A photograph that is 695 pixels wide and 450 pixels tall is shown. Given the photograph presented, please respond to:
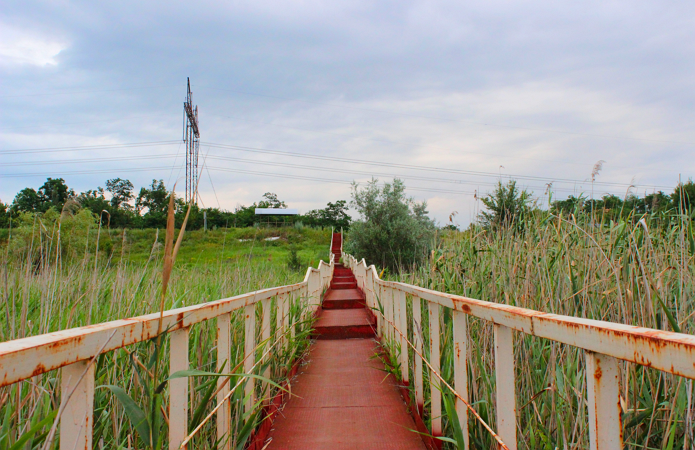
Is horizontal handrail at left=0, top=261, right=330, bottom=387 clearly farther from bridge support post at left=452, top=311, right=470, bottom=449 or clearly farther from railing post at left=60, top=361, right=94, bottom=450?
bridge support post at left=452, top=311, right=470, bottom=449

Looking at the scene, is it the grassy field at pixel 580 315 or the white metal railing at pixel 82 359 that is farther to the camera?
the grassy field at pixel 580 315

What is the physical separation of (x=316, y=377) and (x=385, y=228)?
14867 millimetres

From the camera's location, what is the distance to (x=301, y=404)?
Result: 3461 mm

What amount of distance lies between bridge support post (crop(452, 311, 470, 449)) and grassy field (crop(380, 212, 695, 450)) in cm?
22

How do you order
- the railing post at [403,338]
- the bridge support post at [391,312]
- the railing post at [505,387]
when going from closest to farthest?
the railing post at [505,387] → the railing post at [403,338] → the bridge support post at [391,312]

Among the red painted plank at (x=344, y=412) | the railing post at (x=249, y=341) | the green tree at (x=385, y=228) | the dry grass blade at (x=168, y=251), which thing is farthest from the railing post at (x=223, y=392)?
the green tree at (x=385, y=228)

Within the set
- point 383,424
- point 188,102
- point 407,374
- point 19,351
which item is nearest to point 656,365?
point 19,351

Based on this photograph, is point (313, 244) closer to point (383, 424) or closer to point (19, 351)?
point (383, 424)

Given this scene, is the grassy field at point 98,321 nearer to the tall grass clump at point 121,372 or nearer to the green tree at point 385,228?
the tall grass clump at point 121,372

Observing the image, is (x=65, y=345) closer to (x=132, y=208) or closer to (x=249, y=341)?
(x=249, y=341)

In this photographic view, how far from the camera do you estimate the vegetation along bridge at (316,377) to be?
97 centimetres

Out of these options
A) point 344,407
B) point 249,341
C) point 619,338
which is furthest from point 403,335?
point 619,338

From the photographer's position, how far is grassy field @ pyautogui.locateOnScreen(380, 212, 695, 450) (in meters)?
1.76

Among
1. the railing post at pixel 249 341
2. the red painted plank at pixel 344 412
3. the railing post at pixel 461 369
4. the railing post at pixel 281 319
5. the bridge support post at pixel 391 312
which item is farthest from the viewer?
the bridge support post at pixel 391 312
